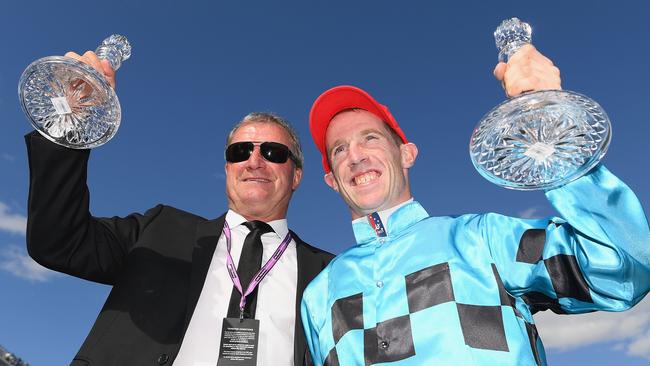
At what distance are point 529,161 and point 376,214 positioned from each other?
4.79 feet

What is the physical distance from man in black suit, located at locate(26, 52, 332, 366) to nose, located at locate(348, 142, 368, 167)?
1.36m

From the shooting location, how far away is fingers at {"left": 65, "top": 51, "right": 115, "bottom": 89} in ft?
10.5

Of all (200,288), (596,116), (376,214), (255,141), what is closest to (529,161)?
(596,116)

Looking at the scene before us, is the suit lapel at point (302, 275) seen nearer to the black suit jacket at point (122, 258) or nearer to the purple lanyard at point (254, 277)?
the black suit jacket at point (122, 258)

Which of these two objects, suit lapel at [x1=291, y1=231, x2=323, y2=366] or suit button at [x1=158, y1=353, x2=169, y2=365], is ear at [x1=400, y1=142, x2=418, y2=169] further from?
suit button at [x1=158, y1=353, x2=169, y2=365]

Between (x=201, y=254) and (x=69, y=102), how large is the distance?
1.85m

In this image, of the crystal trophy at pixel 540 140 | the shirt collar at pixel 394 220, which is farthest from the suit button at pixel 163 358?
the crystal trophy at pixel 540 140

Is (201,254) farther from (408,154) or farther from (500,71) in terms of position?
(500,71)

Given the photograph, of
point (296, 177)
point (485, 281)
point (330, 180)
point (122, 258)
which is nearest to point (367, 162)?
point (330, 180)

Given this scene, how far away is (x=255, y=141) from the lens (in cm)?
573

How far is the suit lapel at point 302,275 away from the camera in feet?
12.9

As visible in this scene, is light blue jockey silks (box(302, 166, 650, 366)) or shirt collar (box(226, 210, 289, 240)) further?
shirt collar (box(226, 210, 289, 240))

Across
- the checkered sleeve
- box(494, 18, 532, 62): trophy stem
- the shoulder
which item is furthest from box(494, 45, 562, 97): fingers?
the shoulder

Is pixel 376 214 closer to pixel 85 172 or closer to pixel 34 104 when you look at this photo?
pixel 85 172
